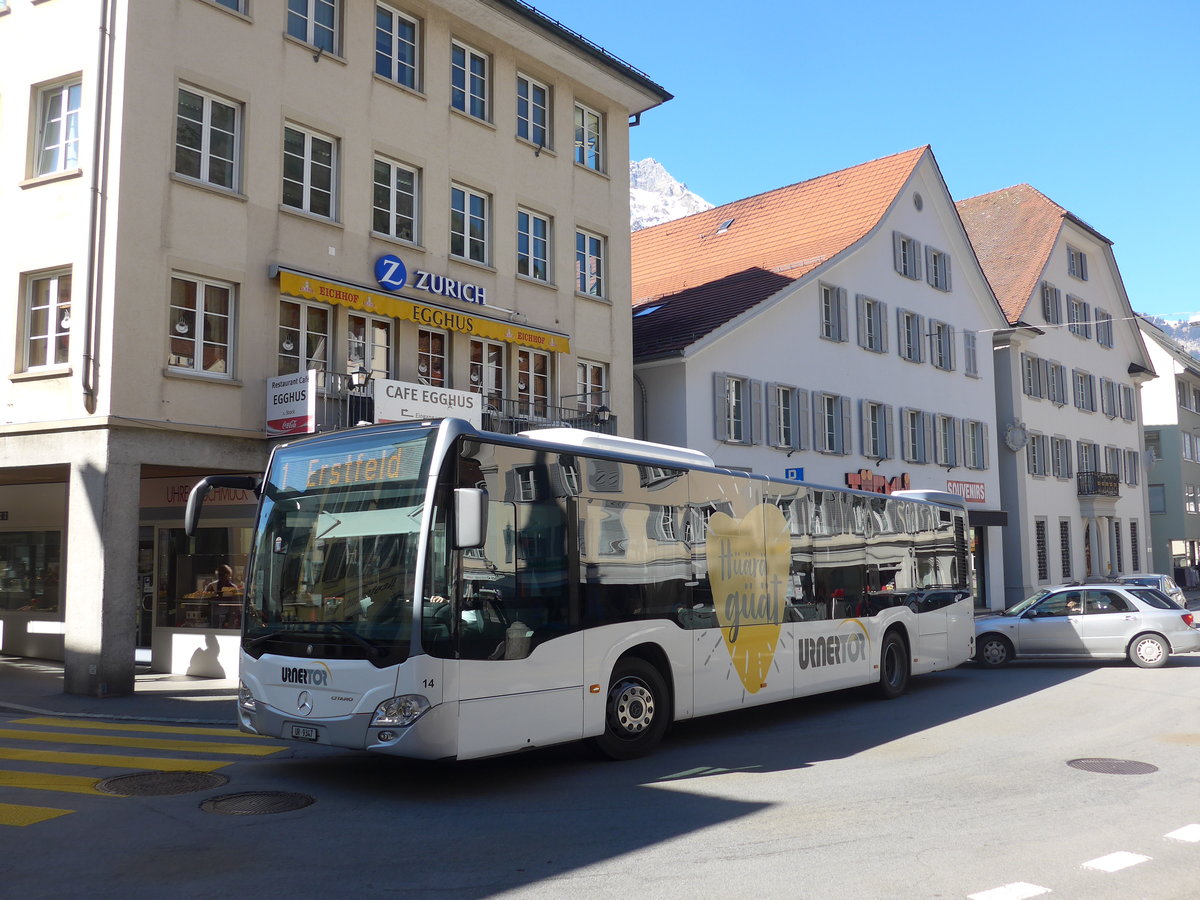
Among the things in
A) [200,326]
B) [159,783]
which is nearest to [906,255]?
[200,326]

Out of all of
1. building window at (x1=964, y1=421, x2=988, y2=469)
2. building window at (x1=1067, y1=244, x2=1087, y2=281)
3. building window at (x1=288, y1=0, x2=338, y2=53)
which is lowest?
building window at (x1=964, y1=421, x2=988, y2=469)

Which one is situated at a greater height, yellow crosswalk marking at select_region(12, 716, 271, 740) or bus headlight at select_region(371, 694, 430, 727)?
bus headlight at select_region(371, 694, 430, 727)

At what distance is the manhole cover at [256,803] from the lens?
26.3 feet

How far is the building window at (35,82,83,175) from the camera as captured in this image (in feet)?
52.7

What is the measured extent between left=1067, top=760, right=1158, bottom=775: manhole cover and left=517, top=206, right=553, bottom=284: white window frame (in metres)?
14.5

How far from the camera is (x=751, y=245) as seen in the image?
32438 millimetres

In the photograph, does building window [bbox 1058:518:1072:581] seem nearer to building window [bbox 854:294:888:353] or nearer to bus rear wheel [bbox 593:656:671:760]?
building window [bbox 854:294:888:353]

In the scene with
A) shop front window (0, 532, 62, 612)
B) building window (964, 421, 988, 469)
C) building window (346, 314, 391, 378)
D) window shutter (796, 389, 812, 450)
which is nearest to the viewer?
building window (346, 314, 391, 378)

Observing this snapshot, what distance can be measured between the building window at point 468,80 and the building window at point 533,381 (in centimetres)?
465

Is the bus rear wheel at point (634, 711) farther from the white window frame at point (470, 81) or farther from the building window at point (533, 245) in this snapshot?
the white window frame at point (470, 81)

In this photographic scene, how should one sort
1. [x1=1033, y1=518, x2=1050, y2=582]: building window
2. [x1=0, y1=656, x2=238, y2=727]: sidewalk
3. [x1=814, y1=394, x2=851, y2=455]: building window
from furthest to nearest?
[x1=1033, y1=518, x2=1050, y2=582]: building window
[x1=814, y1=394, x2=851, y2=455]: building window
[x1=0, y1=656, x2=238, y2=727]: sidewalk

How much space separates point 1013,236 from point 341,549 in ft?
135

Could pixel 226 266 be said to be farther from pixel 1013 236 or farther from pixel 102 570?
pixel 1013 236

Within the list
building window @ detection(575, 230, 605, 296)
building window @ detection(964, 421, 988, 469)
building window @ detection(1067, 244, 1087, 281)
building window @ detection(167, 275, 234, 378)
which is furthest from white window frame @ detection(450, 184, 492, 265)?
building window @ detection(1067, 244, 1087, 281)
